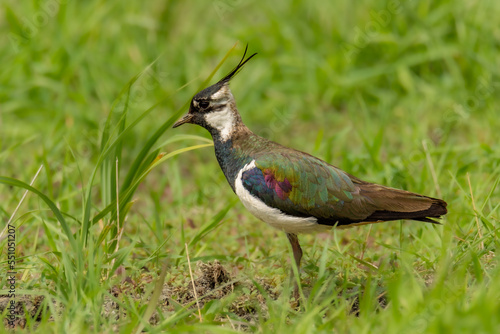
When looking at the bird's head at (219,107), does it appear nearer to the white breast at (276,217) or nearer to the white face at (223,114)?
the white face at (223,114)

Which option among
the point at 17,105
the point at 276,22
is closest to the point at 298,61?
the point at 276,22

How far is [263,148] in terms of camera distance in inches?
158

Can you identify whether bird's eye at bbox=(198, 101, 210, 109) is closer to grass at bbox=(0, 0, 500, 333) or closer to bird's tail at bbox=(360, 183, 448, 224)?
grass at bbox=(0, 0, 500, 333)

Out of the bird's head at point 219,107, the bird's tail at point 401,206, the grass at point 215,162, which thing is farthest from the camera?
the bird's head at point 219,107

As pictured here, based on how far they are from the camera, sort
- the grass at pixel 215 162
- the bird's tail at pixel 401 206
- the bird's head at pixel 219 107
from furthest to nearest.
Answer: the bird's head at pixel 219 107, the bird's tail at pixel 401 206, the grass at pixel 215 162

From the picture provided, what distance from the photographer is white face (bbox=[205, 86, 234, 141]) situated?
416cm

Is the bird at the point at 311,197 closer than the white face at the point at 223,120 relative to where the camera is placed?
Yes

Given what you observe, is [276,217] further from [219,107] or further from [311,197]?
[219,107]

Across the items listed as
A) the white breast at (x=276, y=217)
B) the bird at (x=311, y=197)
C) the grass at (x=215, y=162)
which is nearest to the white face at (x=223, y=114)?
the grass at (x=215, y=162)

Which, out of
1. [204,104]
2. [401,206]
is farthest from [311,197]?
[204,104]

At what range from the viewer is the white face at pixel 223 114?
13.7 feet

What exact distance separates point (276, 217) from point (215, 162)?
2329 millimetres

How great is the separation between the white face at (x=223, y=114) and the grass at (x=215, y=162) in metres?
0.18

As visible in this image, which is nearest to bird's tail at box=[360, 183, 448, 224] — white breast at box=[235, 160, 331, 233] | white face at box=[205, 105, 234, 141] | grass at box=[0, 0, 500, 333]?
grass at box=[0, 0, 500, 333]
